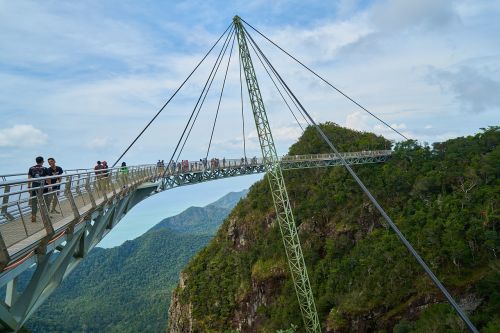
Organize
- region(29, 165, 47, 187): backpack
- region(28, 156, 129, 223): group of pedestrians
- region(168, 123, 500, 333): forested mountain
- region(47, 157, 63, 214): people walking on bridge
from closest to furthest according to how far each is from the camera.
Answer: region(28, 156, 129, 223): group of pedestrians, region(47, 157, 63, 214): people walking on bridge, region(29, 165, 47, 187): backpack, region(168, 123, 500, 333): forested mountain

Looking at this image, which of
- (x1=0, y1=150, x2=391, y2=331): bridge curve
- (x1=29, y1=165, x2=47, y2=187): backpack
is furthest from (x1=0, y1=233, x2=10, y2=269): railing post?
(x1=29, y1=165, x2=47, y2=187): backpack

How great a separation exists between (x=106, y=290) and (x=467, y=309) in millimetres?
191828

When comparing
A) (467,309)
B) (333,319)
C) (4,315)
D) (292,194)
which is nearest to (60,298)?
(292,194)

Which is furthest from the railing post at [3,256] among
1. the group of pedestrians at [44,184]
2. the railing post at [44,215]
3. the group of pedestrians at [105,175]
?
the group of pedestrians at [105,175]

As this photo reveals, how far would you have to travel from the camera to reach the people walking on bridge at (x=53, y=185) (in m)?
8.41

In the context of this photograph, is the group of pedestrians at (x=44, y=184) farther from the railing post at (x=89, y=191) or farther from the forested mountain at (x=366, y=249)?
the forested mountain at (x=366, y=249)

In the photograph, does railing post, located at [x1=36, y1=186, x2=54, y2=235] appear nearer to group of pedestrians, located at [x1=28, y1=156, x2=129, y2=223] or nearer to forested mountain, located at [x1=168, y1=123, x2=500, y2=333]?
group of pedestrians, located at [x1=28, y1=156, x2=129, y2=223]

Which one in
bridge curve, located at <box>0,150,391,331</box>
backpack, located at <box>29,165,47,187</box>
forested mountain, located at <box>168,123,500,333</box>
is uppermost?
backpack, located at <box>29,165,47,187</box>

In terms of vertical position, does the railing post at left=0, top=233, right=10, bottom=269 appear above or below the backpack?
below

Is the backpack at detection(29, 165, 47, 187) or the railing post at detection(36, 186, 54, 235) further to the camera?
the backpack at detection(29, 165, 47, 187)

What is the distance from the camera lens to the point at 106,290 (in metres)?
196

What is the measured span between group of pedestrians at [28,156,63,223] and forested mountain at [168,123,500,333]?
29.2 meters

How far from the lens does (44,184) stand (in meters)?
9.38

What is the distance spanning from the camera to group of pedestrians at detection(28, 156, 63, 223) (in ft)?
24.1
